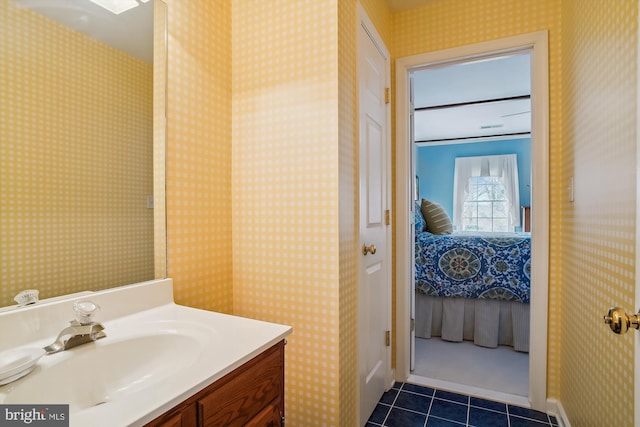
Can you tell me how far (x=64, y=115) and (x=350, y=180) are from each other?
3.38ft

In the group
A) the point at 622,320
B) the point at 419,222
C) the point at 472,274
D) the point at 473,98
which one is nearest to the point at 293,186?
the point at 622,320

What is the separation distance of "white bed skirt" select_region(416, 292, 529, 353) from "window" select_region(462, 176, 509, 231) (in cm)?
387

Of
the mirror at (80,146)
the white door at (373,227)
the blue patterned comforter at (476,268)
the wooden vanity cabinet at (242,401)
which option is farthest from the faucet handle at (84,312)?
the blue patterned comforter at (476,268)

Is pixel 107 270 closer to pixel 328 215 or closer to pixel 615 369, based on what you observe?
pixel 328 215

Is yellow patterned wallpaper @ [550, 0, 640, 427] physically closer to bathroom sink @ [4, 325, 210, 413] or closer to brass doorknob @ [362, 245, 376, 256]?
brass doorknob @ [362, 245, 376, 256]

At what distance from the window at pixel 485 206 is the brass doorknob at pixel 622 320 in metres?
6.10

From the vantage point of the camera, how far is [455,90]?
3.82 meters

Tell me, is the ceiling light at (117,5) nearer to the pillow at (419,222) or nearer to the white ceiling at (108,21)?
the white ceiling at (108,21)

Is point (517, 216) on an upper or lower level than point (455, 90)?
lower

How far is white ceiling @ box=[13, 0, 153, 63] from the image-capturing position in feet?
3.11

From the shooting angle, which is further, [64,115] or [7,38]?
[64,115]

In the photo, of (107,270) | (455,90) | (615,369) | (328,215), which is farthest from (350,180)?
(455,90)

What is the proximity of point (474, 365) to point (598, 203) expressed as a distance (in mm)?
1681

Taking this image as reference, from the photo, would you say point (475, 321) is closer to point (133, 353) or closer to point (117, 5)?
point (133, 353)
